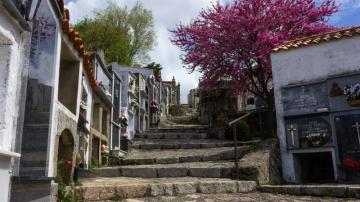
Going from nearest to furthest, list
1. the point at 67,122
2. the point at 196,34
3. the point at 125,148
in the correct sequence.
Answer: the point at 67,122, the point at 125,148, the point at 196,34

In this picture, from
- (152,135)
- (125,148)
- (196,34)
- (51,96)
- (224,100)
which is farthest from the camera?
(224,100)

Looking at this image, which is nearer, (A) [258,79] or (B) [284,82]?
(B) [284,82]

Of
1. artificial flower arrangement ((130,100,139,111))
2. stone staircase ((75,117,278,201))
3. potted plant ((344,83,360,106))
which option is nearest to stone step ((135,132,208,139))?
artificial flower arrangement ((130,100,139,111))

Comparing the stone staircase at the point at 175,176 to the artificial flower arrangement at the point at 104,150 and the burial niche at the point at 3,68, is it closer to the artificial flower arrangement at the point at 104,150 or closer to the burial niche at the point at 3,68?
the artificial flower arrangement at the point at 104,150

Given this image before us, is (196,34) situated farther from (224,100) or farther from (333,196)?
(333,196)

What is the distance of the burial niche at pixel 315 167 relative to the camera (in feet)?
28.6

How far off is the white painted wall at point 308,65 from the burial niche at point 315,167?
0.34 metres

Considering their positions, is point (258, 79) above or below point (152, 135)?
above

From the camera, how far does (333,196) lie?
6633mm

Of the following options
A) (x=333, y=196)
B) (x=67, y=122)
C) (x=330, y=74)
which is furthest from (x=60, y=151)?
(x=330, y=74)

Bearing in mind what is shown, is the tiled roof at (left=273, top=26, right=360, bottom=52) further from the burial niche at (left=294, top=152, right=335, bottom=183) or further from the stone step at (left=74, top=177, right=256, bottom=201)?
the stone step at (left=74, top=177, right=256, bottom=201)

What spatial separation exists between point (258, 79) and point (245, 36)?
1627 mm

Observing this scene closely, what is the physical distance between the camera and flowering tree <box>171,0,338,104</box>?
13.5m

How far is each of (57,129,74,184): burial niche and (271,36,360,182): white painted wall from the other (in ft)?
15.9
